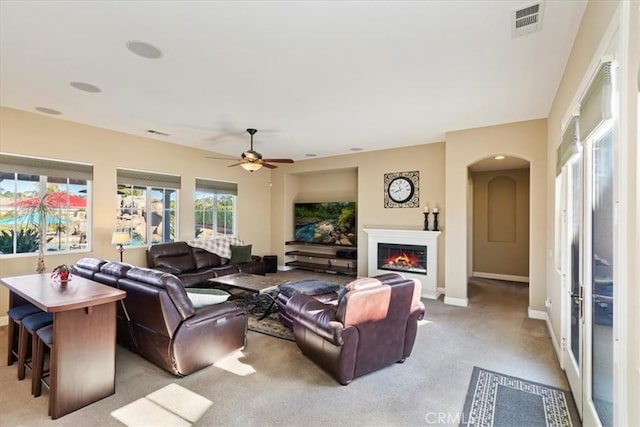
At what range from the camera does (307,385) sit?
2771 mm

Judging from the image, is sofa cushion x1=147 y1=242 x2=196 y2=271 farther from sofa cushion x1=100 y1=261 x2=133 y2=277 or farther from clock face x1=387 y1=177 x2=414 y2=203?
clock face x1=387 y1=177 x2=414 y2=203

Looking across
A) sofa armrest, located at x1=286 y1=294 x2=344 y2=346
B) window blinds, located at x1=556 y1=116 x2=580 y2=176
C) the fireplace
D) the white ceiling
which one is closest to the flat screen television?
the fireplace

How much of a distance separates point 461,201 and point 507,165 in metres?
2.52

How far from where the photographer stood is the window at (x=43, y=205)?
4.38 m

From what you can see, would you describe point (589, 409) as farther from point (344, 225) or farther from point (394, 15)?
point (344, 225)

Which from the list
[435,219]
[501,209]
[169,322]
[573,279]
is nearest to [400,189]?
[435,219]

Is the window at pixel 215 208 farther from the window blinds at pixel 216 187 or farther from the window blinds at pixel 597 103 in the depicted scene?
the window blinds at pixel 597 103

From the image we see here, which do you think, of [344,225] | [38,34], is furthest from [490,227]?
[38,34]

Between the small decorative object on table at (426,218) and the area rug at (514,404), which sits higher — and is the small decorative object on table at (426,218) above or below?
above

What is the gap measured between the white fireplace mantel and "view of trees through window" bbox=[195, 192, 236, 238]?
3416 mm

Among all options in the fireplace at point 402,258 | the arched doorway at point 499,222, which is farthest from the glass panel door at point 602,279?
the arched doorway at point 499,222

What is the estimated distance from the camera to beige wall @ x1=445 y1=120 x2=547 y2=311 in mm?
4582

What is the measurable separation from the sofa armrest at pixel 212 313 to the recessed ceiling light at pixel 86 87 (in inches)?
111

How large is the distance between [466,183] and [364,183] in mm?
2334
